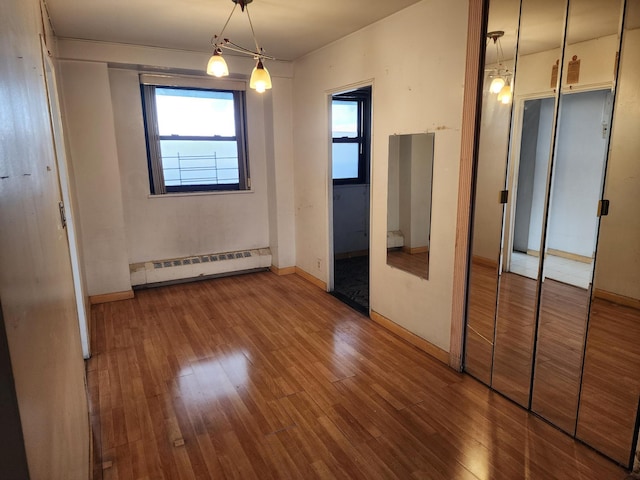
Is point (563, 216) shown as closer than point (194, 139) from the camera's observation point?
Yes

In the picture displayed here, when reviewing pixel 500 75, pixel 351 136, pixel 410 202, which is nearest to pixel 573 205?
pixel 500 75

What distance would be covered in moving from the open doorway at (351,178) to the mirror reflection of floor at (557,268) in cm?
296

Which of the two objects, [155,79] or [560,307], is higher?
[155,79]

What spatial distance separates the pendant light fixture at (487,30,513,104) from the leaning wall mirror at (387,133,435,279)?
1.88ft

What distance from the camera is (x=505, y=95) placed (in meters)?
2.42

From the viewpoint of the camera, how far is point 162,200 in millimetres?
4816

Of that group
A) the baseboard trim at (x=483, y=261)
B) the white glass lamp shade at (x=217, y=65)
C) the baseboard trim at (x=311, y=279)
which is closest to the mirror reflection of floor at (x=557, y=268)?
the baseboard trim at (x=483, y=261)

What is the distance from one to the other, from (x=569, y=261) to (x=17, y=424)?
2.45 meters

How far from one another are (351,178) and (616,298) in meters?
4.24

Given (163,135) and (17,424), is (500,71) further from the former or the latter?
(163,135)

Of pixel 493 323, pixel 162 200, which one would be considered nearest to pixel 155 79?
pixel 162 200

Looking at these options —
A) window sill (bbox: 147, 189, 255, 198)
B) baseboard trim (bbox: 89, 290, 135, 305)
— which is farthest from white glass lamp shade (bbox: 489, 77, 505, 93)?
baseboard trim (bbox: 89, 290, 135, 305)

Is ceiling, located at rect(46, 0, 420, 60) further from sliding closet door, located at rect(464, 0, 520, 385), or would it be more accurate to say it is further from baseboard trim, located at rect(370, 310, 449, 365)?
baseboard trim, located at rect(370, 310, 449, 365)

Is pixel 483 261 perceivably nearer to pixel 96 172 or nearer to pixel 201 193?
pixel 201 193
